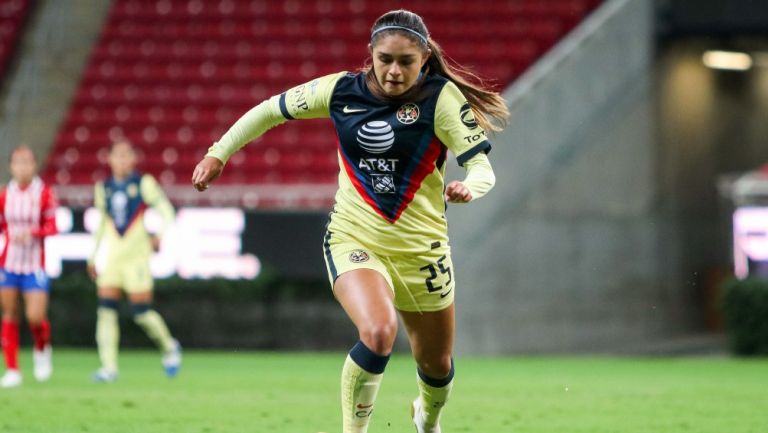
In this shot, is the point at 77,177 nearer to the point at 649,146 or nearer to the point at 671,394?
the point at 649,146

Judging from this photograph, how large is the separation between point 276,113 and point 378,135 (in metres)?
0.64

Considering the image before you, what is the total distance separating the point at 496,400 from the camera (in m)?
11.2

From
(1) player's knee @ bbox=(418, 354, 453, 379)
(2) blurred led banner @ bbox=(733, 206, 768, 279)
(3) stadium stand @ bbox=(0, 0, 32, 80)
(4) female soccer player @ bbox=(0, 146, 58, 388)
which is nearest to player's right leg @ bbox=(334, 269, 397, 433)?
(1) player's knee @ bbox=(418, 354, 453, 379)

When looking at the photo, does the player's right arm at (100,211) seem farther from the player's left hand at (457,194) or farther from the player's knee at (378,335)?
the player's left hand at (457,194)

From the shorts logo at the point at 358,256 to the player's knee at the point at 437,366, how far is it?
0.70m

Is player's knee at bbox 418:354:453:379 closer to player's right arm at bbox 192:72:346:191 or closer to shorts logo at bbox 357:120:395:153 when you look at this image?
shorts logo at bbox 357:120:395:153

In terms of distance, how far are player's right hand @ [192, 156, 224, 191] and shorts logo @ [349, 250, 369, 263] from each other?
2.71 feet

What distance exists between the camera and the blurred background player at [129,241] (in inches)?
535

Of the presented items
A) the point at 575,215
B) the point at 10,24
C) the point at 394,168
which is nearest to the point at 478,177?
the point at 394,168

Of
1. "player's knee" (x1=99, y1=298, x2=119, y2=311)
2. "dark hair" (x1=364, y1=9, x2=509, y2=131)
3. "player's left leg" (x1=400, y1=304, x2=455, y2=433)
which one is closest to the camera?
"dark hair" (x1=364, y1=9, x2=509, y2=131)

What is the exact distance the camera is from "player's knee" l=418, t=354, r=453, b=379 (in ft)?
23.3

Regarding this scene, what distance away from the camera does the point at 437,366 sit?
23.4 ft

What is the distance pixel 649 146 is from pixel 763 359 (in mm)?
3686

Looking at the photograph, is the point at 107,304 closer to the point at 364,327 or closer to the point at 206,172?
the point at 206,172
